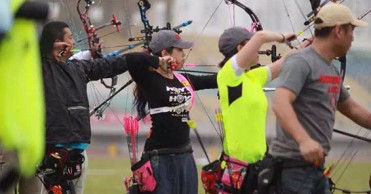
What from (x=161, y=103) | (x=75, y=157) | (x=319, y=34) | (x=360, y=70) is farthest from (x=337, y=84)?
(x=360, y=70)

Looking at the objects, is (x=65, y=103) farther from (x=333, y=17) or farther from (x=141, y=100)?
(x=333, y=17)

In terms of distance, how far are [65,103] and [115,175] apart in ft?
11.7

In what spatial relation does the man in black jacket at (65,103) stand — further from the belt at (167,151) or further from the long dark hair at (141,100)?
the belt at (167,151)

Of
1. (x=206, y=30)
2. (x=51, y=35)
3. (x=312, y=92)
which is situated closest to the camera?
(x=312, y=92)

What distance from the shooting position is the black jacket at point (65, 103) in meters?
5.50

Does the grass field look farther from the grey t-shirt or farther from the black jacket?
the grey t-shirt

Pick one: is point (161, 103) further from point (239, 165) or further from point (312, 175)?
point (312, 175)

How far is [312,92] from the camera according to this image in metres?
4.05

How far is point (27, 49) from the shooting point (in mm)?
2328

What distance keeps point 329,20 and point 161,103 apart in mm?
1607

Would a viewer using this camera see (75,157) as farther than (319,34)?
Yes

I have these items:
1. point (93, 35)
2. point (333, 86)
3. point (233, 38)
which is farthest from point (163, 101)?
point (333, 86)

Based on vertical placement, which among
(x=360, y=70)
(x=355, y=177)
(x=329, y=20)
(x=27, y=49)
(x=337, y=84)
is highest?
(x=27, y=49)

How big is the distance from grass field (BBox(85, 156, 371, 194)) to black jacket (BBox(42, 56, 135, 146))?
264cm
